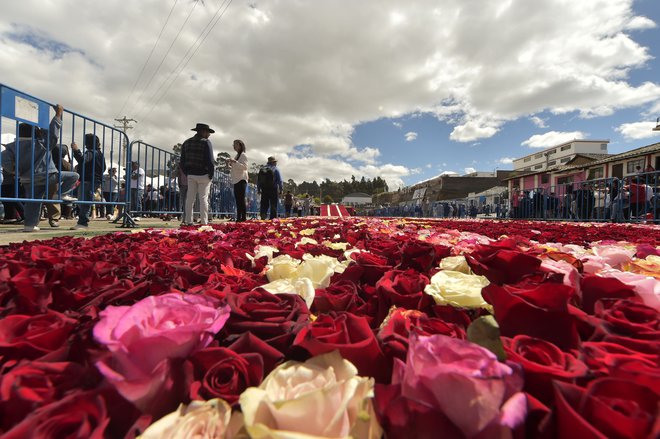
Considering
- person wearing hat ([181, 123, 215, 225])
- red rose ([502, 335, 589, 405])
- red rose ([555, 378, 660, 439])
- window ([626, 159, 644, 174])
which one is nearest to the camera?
red rose ([555, 378, 660, 439])

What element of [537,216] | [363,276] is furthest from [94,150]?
[537,216]

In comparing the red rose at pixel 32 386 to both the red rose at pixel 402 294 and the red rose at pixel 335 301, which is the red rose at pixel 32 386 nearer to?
the red rose at pixel 335 301

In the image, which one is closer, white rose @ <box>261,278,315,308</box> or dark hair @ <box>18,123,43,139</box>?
white rose @ <box>261,278,315,308</box>

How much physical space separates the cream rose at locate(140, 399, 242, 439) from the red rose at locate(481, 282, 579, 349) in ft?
1.88

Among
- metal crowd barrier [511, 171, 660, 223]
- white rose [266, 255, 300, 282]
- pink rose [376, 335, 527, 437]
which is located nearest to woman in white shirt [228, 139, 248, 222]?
white rose [266, 255, 300, 282]

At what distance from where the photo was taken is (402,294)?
99cm

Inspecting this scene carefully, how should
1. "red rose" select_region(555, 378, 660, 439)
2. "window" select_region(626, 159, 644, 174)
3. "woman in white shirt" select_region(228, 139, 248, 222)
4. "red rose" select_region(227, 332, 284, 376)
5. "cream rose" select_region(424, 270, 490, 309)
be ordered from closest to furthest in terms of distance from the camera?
"red rose" select_region(555, 378, 660, 439) → "red rose" select_region(227, 332, 284, 376) → "cream rose" select_region(424, 270, 490, 309) → "woman in white shirt" select_region(228, 139, 248, 222) → "window" select_region(626, 159, 644, 174)

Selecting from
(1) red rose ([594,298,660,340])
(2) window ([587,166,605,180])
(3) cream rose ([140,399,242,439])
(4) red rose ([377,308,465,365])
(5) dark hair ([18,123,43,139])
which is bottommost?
(3) cream rose ([140,399,242,439])

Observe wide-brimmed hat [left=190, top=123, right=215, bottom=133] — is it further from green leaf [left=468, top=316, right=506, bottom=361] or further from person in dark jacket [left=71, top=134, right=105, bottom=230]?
green leaf [left=468, top=316, right=506, bottom=361]

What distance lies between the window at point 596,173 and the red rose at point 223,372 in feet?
150

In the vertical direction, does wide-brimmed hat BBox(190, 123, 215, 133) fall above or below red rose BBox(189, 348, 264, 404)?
above

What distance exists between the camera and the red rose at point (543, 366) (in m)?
0.55

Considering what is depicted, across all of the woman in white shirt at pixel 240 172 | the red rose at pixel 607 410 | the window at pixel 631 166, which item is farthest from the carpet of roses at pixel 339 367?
the window at pixel 631 166

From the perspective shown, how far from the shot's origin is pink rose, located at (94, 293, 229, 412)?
1.82ft
